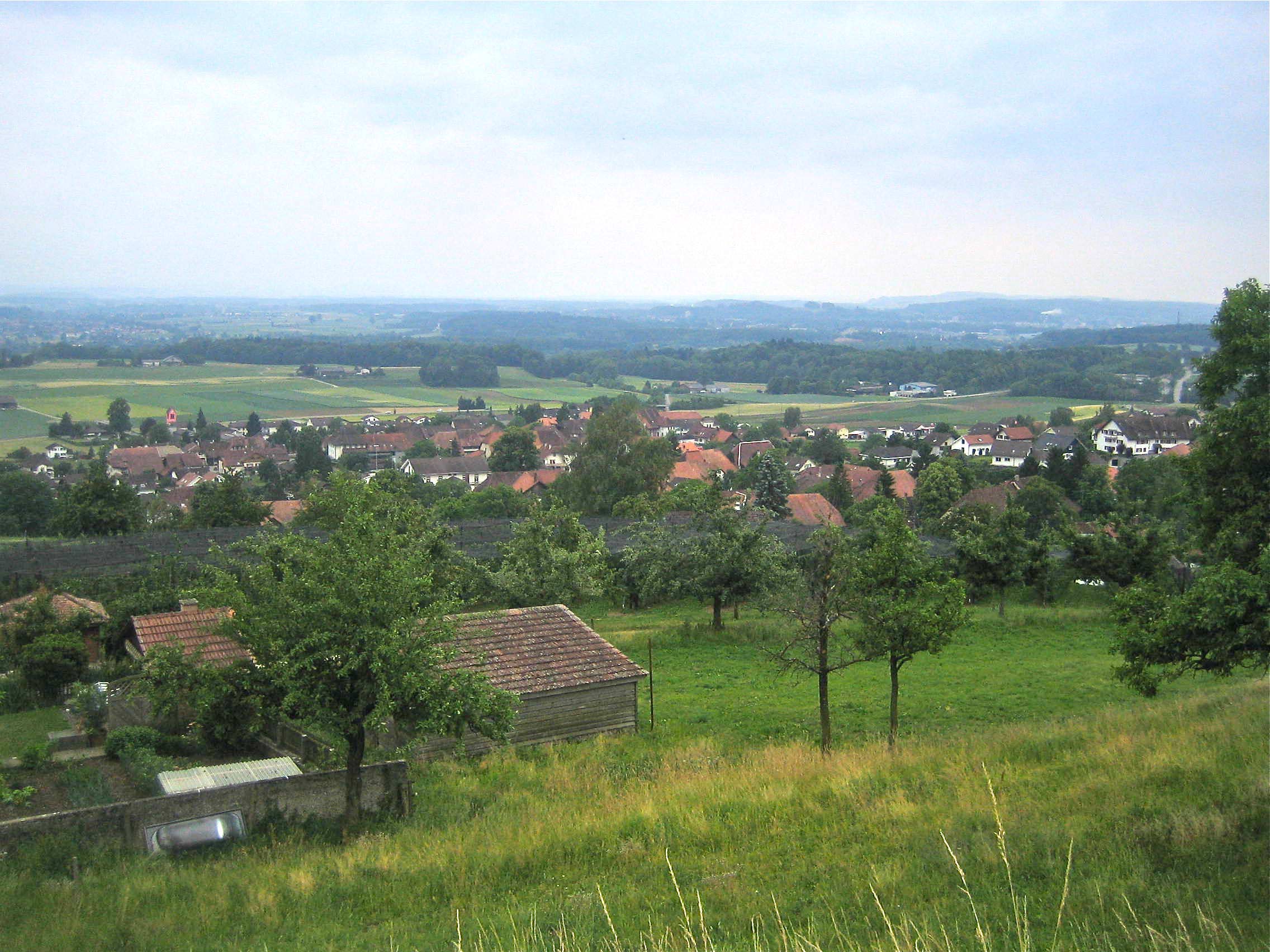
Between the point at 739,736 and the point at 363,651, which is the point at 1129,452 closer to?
the point at 739,736

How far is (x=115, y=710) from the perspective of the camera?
1784 cm

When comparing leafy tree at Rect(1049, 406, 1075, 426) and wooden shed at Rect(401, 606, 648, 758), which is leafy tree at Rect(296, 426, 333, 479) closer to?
wooden shed at Rect(401, 606, 648, 758)

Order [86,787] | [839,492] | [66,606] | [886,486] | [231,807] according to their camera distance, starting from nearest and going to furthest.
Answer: [231,807]
[86,787]
[66,606]
[886,486]
[839,492]

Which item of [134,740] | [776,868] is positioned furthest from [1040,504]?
[776,868]

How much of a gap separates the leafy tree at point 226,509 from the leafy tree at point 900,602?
36.9 meters

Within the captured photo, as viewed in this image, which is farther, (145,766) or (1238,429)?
(145,766)

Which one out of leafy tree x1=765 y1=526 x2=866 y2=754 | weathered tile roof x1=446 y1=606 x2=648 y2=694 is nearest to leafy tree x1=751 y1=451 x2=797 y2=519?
weathered tile roof x1=446 y1=606 x2=648 y2=694

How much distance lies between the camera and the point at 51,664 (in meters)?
22.8

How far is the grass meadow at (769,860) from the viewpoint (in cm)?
666

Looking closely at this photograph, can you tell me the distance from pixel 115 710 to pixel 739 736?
11580 millimetres

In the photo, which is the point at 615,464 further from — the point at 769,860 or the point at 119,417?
the point at 119,417

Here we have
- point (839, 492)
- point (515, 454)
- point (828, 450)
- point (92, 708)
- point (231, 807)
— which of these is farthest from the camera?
point (828, 450)

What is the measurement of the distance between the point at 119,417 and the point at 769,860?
125233 millimetres

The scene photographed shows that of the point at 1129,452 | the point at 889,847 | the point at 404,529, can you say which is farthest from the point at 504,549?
the point at 1129,452
